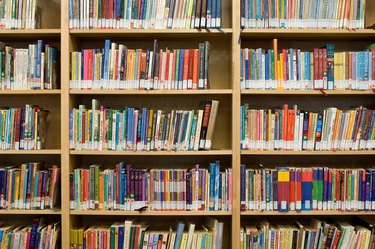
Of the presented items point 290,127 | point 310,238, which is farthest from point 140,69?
point 310,238

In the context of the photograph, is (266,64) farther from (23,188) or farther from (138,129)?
(23,188)

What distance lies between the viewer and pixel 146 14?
8.15 ft

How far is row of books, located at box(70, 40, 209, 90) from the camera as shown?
8.13ft

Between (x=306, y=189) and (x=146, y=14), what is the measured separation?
1408mm

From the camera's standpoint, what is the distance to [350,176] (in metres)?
2.48

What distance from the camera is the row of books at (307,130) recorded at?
2.48 meters

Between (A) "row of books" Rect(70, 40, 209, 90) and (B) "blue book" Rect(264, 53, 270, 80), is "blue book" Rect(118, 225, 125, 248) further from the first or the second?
(B) "blue book" Rect(264, 53, 270, 80)

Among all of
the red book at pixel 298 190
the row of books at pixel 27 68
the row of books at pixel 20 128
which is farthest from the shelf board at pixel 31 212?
the red book at pixel 298 190

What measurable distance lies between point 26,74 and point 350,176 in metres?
2.02

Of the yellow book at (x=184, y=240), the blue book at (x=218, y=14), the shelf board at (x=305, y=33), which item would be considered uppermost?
the blue book at (x=218, y=14)

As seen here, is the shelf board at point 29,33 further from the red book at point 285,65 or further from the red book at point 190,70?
the red book at point 285,65

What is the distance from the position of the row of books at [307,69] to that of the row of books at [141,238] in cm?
90

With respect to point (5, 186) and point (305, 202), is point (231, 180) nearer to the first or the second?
point (305, 202)

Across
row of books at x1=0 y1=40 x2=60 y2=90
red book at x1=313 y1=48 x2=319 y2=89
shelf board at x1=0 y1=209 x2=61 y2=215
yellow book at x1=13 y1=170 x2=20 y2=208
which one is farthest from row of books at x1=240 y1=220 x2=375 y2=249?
row of books at x1=0 y1=40 x2=60 y2=90
